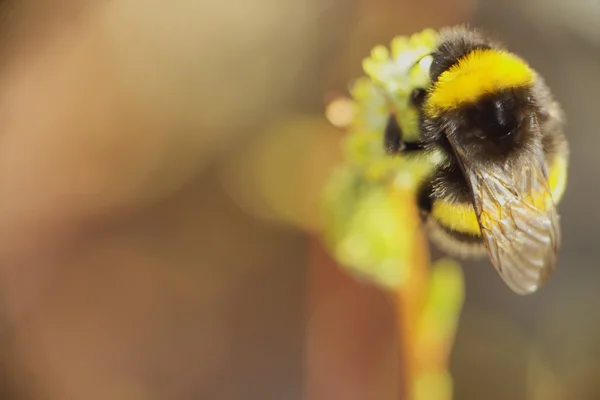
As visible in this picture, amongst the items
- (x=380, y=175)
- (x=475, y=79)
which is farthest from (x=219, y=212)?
(x=475, y=79)

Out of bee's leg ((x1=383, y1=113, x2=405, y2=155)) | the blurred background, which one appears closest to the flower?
bee's leg ((x1=383, y1=113, x2=405, y2=155))

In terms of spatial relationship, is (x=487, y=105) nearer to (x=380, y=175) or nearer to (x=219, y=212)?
(x=380, y=175)

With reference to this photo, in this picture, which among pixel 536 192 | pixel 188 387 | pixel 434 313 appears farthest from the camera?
pixel 188 387

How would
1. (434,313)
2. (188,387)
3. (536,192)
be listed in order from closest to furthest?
1. (536,192)
2. (434,313)
3. (188,387)

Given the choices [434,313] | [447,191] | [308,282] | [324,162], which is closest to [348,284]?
[308,282]

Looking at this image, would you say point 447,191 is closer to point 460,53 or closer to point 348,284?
point 460,53

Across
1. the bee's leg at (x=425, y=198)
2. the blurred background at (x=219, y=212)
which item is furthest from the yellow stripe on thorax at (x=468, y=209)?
the blurred background at (x=219, y=212)

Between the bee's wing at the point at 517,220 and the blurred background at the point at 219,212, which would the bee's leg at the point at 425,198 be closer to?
the bee's wing at the point at 517,220

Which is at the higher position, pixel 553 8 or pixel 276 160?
pixel 553 8
